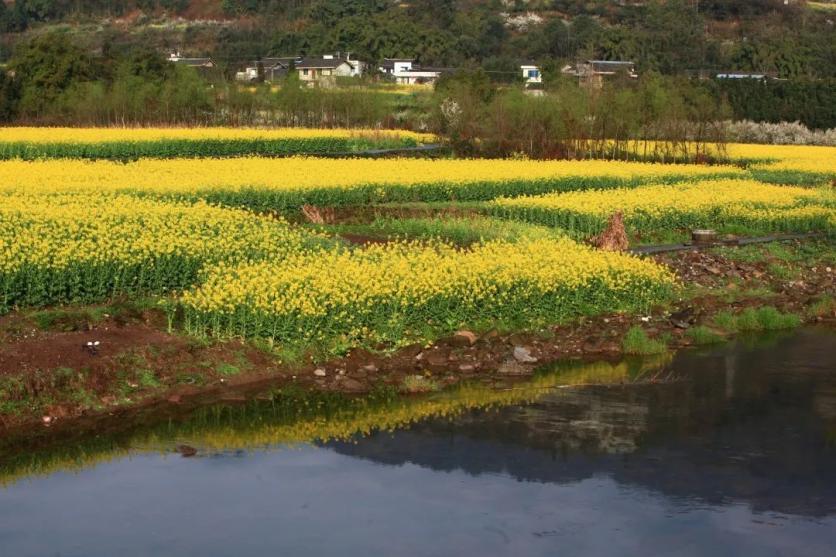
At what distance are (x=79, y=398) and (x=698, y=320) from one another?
462 inches

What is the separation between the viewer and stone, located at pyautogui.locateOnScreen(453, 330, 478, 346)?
19844 mm

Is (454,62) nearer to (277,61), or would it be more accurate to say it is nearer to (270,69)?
(277,61)

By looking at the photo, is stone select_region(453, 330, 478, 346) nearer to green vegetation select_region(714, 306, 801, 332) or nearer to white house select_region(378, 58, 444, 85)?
green vegetation select_region(714, 306, 801, 332)

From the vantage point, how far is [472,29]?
452 ft

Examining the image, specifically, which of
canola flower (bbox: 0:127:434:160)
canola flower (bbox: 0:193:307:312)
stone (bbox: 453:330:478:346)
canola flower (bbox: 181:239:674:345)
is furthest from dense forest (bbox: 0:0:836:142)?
stone (bbox: 453:330:478:346)

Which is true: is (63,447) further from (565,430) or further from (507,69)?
(507,69)

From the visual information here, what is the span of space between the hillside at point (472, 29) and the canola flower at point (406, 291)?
8993 cm

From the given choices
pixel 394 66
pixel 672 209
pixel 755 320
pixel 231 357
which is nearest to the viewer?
pixel 231 357

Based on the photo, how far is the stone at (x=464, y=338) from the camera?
19844 mm

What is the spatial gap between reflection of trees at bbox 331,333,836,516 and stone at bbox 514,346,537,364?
1635 mm

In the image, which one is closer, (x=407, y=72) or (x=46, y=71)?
(x=46, y=71)

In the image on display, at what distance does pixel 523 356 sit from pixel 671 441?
435 cm

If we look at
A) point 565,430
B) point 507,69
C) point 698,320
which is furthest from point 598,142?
point 507,69

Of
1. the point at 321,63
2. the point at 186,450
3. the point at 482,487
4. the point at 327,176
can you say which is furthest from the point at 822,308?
the point at 321,63
